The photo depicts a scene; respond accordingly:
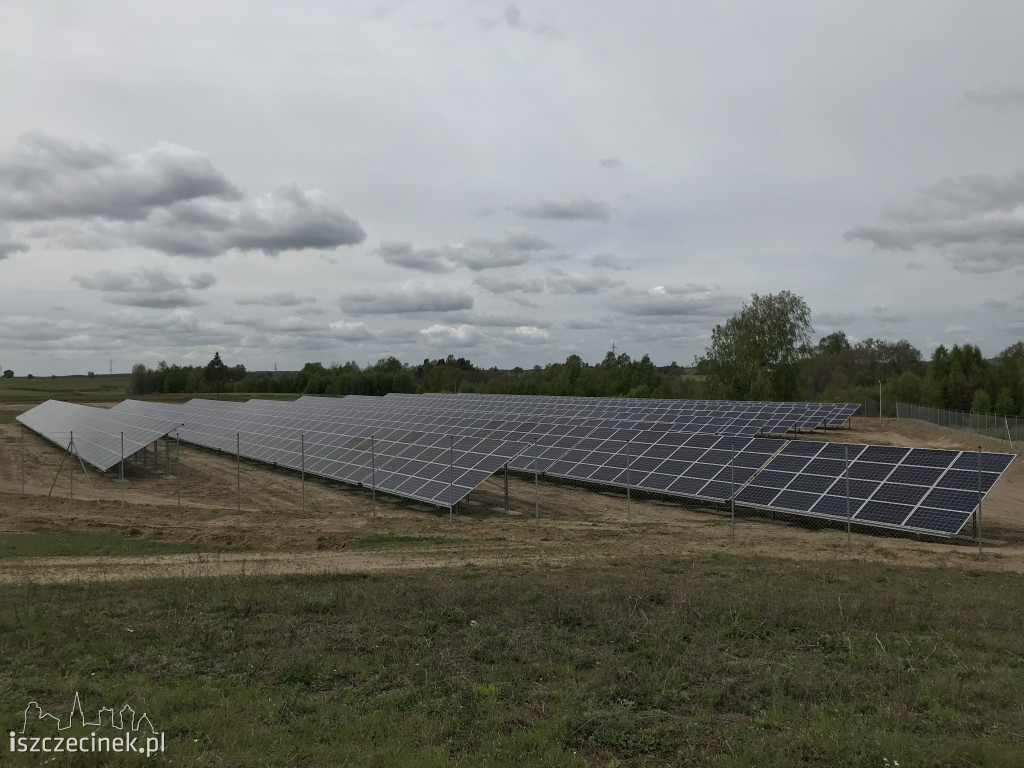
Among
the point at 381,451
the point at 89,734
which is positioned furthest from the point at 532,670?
the point at 381,451

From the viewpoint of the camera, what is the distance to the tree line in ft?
223

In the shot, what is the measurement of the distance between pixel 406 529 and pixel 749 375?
62058mm

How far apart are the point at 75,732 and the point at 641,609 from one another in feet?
24.9

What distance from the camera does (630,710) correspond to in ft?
22.6

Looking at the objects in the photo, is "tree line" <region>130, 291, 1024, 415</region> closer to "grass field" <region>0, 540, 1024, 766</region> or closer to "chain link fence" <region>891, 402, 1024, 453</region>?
"chain link fence" <region>891, 402, 1024, 453</region>

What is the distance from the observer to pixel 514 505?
1023 inches

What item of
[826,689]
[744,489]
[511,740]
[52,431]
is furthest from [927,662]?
[52,431]

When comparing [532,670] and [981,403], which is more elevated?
[981,403]

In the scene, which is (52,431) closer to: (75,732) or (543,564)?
(543,564)

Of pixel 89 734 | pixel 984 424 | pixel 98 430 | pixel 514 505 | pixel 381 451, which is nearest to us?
pixel 89 734

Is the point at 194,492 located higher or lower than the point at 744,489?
lower

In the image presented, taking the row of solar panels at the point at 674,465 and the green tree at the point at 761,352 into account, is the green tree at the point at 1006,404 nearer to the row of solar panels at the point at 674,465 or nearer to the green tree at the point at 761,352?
the green tree at the point at 761,352

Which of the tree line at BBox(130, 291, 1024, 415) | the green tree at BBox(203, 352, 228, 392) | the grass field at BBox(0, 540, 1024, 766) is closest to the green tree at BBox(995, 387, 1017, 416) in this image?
the tree line at BBox(130, 291, 1024, 415)

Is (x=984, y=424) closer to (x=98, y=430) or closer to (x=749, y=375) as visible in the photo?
(x=749, y=375)
